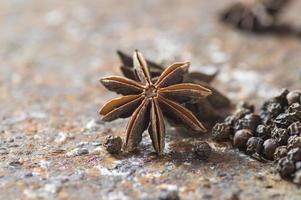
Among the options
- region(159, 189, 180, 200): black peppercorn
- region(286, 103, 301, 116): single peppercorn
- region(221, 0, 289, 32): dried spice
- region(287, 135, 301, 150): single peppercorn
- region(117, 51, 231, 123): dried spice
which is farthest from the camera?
region(221, 0, 289, 32): dried spice

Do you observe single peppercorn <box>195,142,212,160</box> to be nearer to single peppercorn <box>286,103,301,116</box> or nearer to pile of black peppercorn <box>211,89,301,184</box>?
pile of black peppercorn <box>211,89,301,184</box>

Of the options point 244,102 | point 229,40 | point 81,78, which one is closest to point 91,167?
point 244,102

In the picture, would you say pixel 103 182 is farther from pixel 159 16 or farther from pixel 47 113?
pixel 159 16

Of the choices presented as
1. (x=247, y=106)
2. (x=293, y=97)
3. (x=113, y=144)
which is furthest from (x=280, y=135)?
(x=113, y=144)

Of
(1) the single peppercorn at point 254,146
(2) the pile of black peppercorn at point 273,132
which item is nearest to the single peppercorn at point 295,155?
(2) the pile of black peppercorn at point 273,132

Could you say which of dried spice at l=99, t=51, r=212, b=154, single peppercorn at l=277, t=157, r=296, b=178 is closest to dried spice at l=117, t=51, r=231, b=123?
dried spice at l=99, t=51, r=212, b=154

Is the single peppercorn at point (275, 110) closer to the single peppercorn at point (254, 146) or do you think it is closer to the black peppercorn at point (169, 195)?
the single peppercorn at point (254, 146)
